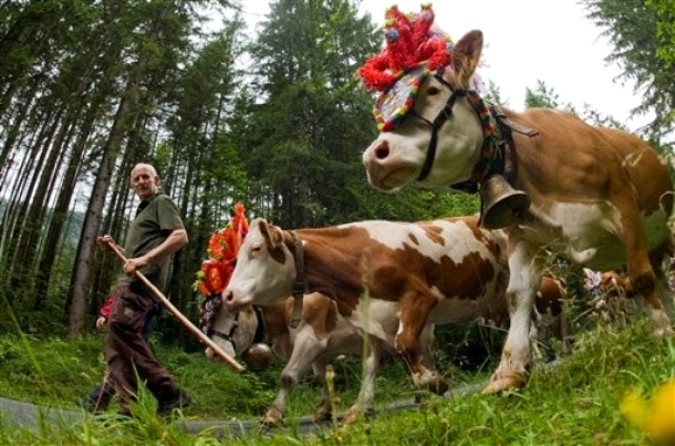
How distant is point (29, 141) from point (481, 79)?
20294 mm

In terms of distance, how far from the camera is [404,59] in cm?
365

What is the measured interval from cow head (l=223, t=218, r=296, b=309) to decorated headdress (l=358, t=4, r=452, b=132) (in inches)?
80.6

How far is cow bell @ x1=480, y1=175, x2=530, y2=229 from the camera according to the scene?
3145 millimetres

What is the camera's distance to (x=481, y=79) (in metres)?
3.62

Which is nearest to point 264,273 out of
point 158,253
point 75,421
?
point 158,253

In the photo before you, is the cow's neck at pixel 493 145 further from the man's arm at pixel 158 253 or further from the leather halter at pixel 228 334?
the leather halter at pixel 228 334

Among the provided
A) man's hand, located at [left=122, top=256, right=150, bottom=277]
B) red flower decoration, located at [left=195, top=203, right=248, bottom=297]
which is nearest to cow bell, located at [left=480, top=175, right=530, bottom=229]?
man's hand, located at [left=122, top=256, right=150, bottom=277]

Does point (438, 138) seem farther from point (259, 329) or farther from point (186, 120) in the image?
point (186, 120)

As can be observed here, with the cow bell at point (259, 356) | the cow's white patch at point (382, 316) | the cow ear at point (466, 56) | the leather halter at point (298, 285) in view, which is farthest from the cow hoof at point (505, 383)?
the cow bell at point (259, 356)

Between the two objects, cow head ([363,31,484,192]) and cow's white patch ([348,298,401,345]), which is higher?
cow head ([363,31,484,192])

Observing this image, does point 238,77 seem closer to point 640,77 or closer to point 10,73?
point 10,73

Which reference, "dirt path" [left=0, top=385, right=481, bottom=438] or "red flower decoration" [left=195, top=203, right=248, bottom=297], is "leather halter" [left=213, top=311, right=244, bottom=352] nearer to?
"red flower decoration" [left=195, top=203, right=248, bottom=297]

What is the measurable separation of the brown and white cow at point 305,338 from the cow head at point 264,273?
0.19 meters

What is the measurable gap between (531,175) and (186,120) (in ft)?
75.2
